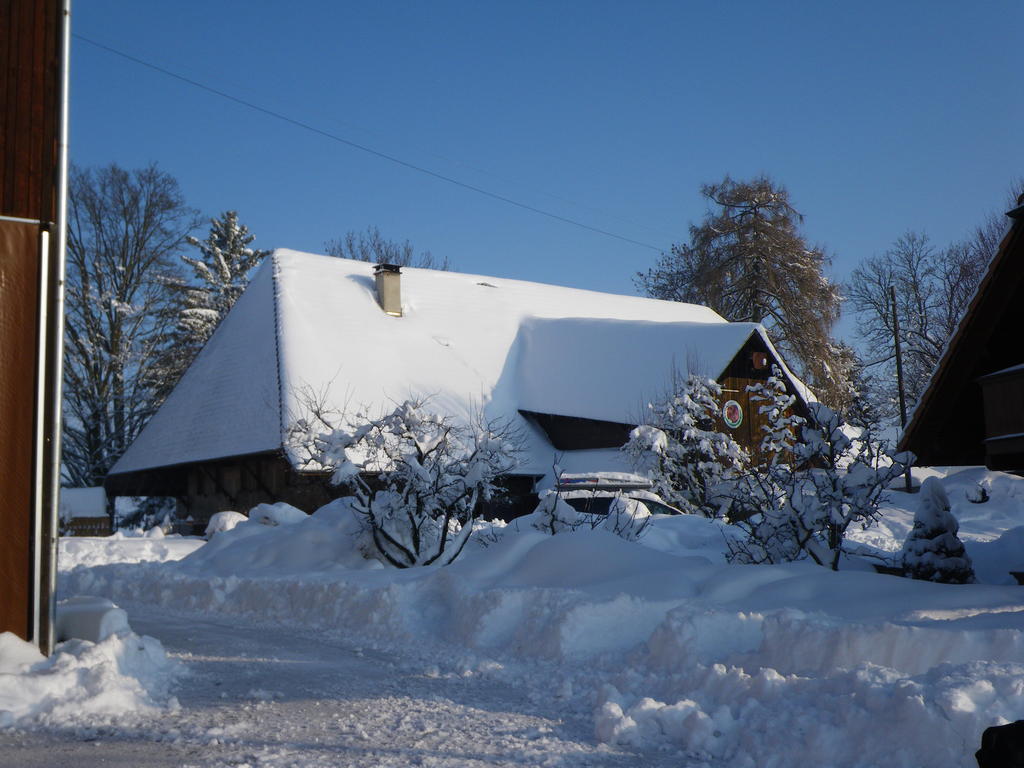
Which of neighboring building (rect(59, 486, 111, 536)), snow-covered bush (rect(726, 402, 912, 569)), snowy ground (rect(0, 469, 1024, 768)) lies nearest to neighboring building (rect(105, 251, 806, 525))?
neighboring building (rect(59, 486, 111, 536))

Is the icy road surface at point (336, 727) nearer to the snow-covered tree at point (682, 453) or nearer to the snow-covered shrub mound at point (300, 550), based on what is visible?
the snow-covered shrub mound at point (300, 550)

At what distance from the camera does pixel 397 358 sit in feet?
91.9

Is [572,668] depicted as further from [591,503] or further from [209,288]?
[209,288]

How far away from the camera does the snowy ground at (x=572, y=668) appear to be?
5000 mm

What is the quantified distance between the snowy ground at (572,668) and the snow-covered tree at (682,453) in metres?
9.44

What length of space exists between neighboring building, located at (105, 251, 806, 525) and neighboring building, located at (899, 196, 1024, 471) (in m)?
14.4

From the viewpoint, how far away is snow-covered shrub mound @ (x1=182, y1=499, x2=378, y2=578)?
43.3 ft

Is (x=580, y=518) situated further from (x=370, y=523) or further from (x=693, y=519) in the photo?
(x=693, y=519)

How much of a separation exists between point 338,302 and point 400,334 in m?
1.96

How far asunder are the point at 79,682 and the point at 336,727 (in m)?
1.78

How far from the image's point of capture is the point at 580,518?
547 inches

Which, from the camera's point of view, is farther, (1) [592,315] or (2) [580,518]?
(1) [592,315]

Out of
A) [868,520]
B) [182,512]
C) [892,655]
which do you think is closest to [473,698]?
[892,655]

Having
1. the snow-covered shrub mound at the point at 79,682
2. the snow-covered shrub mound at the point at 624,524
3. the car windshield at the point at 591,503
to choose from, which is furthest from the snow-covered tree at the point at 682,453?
the snow-covered shrub mound at the point at 79,682
